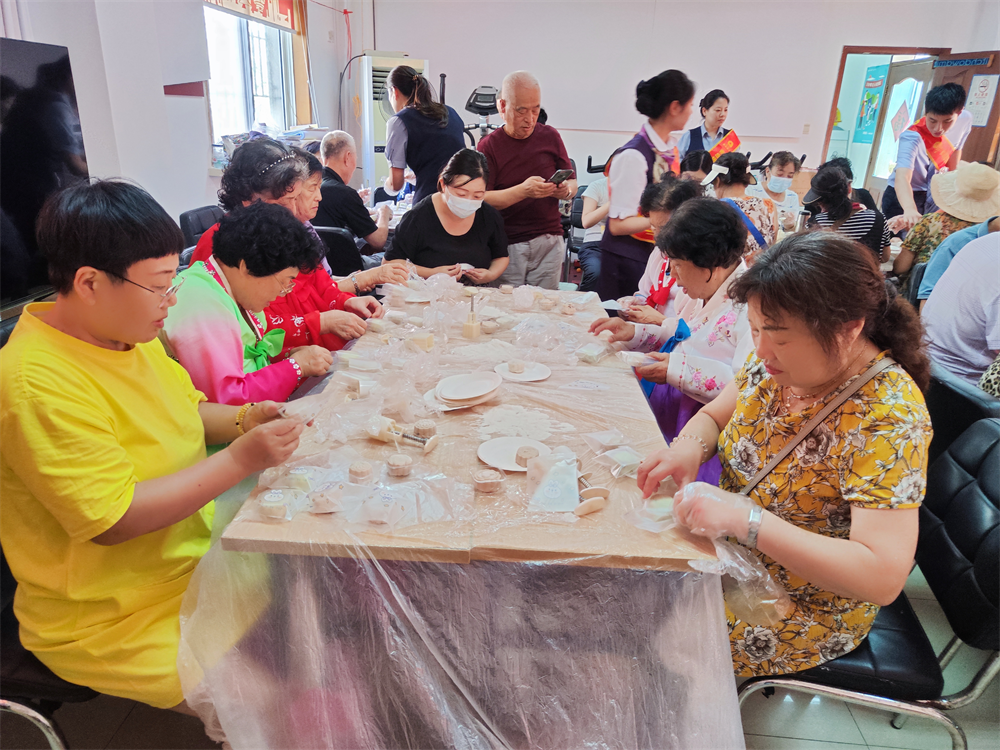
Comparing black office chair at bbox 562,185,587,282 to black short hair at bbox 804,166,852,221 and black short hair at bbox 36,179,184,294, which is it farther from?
black short hair at bbox 36,179,184,294

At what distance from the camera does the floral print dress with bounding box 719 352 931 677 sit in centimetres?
109

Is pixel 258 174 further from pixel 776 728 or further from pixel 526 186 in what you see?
pixel 776 728

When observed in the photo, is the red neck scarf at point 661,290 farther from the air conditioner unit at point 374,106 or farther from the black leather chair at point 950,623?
the air conditioner unit at point 374,106

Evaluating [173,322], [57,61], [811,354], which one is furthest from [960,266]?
[57,61]

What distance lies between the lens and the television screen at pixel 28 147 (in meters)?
2.38

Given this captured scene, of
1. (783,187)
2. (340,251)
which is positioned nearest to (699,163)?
(783,187)

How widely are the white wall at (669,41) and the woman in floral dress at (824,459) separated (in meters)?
7.57

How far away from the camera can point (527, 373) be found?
6.11ft

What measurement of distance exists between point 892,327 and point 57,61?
3.21 metres

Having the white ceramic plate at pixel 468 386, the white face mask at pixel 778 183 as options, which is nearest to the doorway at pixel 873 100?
the white face mask at pixel 778 183

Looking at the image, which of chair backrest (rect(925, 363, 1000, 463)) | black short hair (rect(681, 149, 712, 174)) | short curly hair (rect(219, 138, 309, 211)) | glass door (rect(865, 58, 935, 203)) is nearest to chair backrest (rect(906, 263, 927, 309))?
black short hair (rect(681, 149, 712, 174))

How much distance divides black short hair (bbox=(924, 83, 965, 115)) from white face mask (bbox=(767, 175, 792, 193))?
3.91ft

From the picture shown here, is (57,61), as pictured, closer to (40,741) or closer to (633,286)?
(40,741)

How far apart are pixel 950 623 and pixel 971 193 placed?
2.97m
